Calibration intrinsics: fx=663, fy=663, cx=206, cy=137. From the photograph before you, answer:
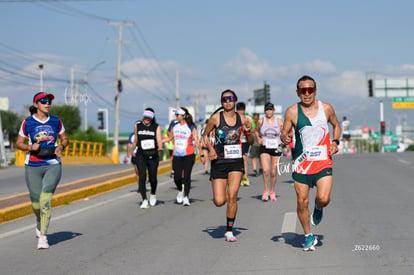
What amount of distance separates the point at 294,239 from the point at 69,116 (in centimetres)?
7656

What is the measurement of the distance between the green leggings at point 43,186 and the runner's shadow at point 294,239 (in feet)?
9.12

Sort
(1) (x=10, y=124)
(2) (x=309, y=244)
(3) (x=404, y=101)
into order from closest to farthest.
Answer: (2) (x=309, y=244) → (3) (x=404, y=101) → (1) (x=10, y=124)

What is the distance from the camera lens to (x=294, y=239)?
7.96 metres

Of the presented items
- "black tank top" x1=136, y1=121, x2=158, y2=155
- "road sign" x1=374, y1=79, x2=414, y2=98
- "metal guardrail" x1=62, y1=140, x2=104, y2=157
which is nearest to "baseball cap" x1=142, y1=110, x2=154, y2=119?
"black tank top" x1=136, y1=121, x2=158, y2=155

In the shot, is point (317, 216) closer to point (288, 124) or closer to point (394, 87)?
point (288, 124)

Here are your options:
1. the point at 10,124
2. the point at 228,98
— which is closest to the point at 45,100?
the point at 228,98

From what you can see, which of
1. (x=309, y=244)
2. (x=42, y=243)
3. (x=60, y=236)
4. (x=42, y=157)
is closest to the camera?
(x=309, y=244)

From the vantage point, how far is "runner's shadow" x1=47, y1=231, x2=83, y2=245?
8.62 m

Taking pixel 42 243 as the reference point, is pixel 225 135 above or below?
above

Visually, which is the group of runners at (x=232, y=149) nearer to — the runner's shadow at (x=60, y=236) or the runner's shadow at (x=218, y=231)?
the runner's shadow at (x=60, y=236)

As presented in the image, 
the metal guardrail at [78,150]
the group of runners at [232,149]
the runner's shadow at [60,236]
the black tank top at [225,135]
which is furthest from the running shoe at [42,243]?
the metal guardrail at [78,150]

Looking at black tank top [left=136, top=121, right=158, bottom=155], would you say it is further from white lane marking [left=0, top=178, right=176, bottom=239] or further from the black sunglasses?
the black sunglasses

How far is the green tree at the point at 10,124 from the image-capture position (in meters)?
104

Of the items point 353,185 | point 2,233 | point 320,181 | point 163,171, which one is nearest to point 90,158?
point 163,171
